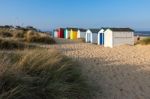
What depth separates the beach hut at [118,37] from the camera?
2455 cm

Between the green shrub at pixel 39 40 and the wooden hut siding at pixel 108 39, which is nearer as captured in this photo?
the wooden hut siding at pixel 108 39

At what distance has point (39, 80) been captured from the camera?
5652 millimetres

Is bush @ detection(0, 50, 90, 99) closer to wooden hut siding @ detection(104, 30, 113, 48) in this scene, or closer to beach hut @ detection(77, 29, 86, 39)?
wooden hut siding @ detection(104, 30, 113, 48)

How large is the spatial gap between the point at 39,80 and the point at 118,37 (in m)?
19.8

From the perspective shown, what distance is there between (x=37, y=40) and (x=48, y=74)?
2099cm

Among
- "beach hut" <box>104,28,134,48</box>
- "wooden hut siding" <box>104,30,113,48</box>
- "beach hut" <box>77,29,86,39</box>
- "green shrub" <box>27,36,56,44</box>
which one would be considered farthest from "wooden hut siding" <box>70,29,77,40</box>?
"beach hut" <box>104,28,134,48</box>

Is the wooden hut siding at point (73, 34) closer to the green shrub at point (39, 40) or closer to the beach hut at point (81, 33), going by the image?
the beach hut at point (81, 33)

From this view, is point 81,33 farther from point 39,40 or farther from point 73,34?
point 39,40

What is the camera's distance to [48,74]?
6.08 metres

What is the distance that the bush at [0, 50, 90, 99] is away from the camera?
5.02 metres

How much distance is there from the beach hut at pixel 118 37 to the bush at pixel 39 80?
1763cm

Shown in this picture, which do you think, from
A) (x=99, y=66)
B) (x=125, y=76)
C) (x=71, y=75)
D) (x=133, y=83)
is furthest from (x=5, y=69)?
(x=99, y=66)

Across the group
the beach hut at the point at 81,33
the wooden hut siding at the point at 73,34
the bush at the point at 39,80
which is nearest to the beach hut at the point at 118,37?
the beach hut at the point at 81,33

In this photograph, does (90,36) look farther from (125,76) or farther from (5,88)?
(5,88)
